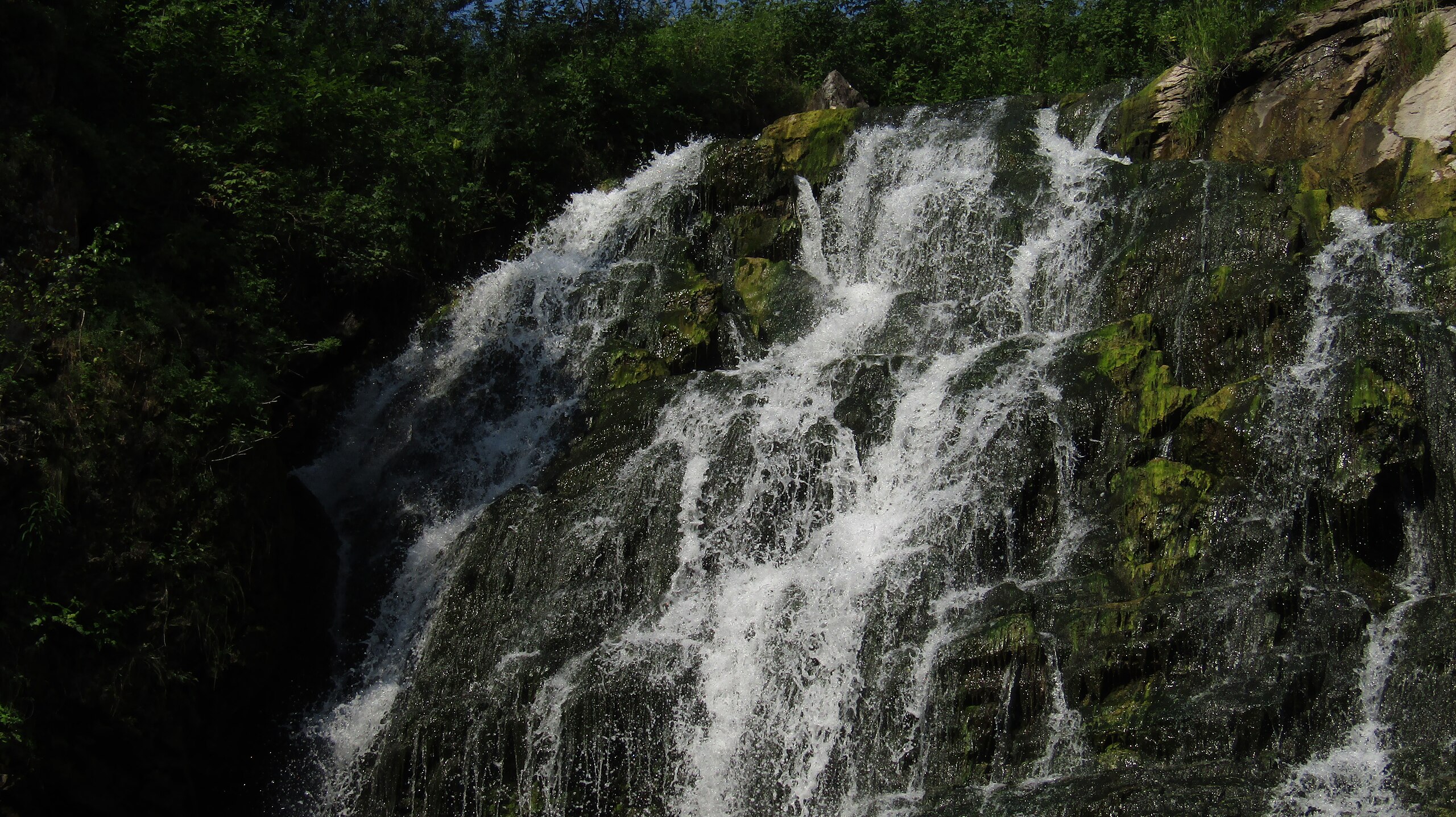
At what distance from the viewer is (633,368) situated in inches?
528

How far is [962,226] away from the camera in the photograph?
47.3 feet

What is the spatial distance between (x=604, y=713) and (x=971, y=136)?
10.3m

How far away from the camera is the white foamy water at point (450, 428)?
10.8m

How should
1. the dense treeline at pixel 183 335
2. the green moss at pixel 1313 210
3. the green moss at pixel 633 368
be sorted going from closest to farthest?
the dense treeline at pixel 183 335, the green moss at pixel 1313 210, the green moss at pixel 633 368

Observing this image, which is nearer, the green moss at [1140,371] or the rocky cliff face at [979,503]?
the rocky cliff face at [979,503]

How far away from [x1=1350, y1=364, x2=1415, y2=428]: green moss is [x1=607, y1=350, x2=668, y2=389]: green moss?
23.9 feet

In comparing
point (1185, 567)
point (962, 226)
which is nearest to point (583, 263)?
point (962, 226)

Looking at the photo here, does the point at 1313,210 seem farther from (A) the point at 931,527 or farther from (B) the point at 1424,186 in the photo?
(A) the point at 931,527

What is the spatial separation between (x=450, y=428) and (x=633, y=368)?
7.94 feet

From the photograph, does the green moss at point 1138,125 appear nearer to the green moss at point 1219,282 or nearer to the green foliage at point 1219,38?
the green foliage at point 1219,38

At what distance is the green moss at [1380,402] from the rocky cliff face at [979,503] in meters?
0.03

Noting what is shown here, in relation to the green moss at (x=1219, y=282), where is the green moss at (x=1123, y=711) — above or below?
below

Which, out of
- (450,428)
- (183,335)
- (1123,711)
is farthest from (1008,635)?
(450,428)

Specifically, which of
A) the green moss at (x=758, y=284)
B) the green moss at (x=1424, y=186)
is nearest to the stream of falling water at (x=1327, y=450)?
the green moss at (x=1424, y=186)
